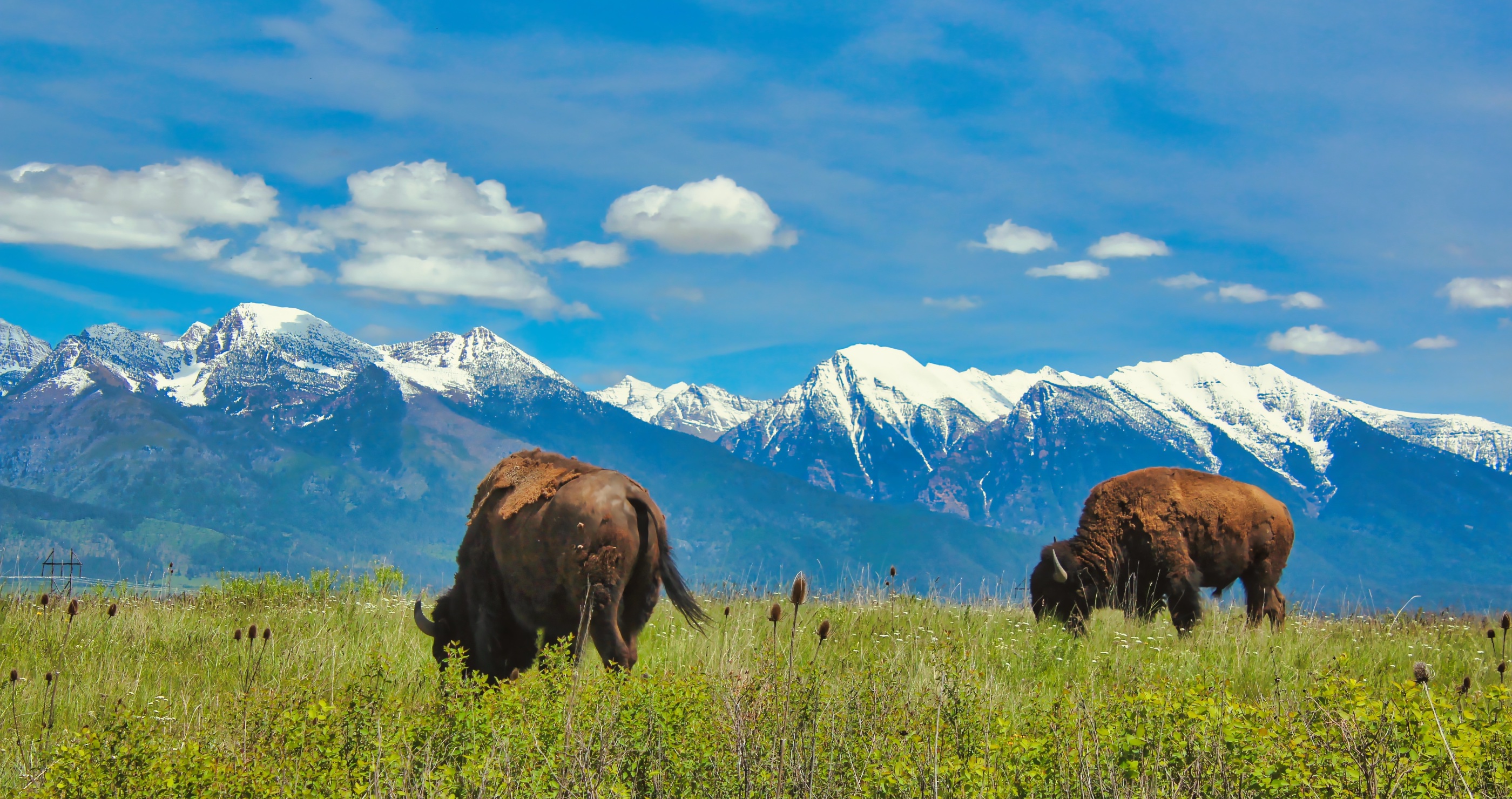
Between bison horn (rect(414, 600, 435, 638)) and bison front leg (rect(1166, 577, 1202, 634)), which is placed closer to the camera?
bison horn (rect(414, 600, 435, 638))

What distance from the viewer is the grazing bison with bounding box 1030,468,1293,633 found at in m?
12.5

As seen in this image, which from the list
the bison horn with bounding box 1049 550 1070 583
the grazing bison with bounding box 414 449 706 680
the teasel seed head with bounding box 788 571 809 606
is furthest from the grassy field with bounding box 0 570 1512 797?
the bison horn with bounding box 1049 550 1070 583

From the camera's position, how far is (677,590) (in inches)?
325

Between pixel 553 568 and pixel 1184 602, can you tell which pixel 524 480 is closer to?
pixel 553 568

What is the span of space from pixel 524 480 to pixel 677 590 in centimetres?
183

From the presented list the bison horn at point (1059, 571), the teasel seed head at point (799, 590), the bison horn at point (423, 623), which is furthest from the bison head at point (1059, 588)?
the teasel seed head at point (799, 590)

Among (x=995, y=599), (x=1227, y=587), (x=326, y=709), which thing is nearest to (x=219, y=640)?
(x=326, y=709)

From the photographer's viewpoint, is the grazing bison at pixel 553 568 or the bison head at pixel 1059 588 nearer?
the grazing bison at pixel 553 568

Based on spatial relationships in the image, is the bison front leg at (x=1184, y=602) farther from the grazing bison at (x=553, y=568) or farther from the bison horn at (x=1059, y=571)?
the grazing bison at (x=553, y=568)

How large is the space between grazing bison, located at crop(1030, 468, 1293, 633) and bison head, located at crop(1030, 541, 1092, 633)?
0.4 inches

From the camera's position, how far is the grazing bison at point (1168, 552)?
493 inches

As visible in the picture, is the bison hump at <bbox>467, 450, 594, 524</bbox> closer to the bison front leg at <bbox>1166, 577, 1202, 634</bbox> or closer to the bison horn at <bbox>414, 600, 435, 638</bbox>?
the bison horn at <bbox>414, 600, 435, 638</bbox>

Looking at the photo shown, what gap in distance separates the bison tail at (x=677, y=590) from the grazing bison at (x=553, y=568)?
12 millimetres

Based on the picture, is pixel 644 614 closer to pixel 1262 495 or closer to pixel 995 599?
pixel 995 599
